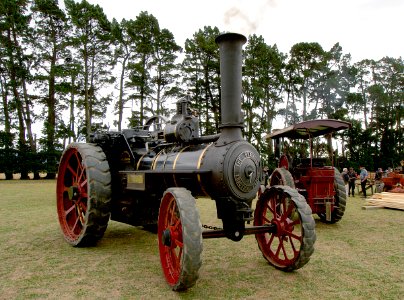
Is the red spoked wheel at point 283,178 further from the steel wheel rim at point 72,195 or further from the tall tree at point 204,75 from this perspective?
the tall tree at point 204,75

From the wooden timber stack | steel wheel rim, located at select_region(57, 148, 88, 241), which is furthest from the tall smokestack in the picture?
the wooden timber stack

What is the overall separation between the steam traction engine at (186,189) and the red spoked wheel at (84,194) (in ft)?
0.05

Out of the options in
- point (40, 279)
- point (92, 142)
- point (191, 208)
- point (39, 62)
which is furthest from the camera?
point (39, 62)

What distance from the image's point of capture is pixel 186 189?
11.7 ft

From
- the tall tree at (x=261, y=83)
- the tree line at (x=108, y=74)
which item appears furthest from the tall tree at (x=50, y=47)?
the tall tree at (x=261, y=83)

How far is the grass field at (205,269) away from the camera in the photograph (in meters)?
3.31

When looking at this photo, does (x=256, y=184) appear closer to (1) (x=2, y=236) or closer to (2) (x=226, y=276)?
(2) (x=226, y=276)

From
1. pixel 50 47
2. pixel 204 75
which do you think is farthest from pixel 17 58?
pixel 204 75

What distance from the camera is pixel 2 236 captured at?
589 cm

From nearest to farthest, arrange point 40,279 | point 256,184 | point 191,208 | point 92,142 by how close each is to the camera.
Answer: point 191,208 → point 40,279 → point 256,184 → point 92,142

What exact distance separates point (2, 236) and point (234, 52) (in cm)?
498

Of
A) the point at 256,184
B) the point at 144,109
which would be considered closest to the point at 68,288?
the point at 256,184

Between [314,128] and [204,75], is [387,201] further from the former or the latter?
[204,75]

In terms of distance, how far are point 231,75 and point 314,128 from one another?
4.60 metres
